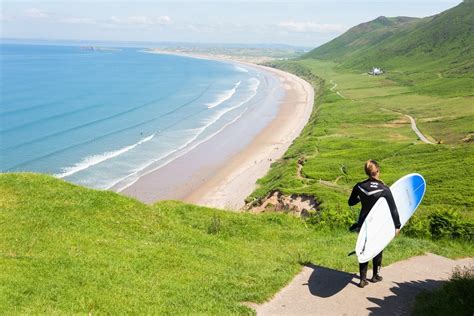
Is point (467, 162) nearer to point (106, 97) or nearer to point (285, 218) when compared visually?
point (285, 218)

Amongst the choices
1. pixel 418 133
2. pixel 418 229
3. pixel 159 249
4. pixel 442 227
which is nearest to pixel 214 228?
pixel 159 249

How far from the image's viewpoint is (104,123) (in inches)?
3762

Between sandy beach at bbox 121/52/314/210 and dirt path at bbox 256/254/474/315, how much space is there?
33.1m

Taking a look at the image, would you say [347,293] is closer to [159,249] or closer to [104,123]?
[159,249]

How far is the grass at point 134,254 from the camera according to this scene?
1211 centimetres

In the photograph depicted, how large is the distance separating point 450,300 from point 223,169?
5498 centimetres

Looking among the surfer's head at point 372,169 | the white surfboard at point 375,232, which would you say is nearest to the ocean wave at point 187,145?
the white surfboard at point 375,232

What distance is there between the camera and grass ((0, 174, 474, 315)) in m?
12.1

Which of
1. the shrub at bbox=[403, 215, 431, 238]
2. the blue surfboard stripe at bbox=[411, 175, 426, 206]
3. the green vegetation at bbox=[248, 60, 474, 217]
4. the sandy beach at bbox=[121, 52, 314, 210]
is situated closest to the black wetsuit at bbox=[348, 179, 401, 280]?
the blue surfboard stripe at bbox=[411, 175, 426, 206]

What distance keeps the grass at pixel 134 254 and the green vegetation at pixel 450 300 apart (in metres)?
3.61

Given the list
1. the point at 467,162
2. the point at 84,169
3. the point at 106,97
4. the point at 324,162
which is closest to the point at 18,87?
the point at 106,97

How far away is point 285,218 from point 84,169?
138ft

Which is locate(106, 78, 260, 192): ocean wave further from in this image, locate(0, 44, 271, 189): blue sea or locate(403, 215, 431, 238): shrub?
locate(403, 215, 431, 238): shrub

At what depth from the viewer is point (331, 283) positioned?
46.3 feet
